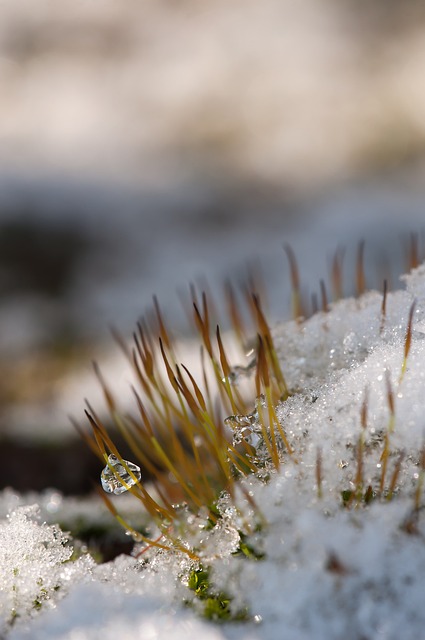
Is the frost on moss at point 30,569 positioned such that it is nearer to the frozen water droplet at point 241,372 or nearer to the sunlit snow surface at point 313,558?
the sunlit snow surface at point 313,558

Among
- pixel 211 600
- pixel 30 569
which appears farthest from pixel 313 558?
pixel 30 569

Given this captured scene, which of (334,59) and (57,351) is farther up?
(334,59)

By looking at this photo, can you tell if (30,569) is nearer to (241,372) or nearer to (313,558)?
(313,558)

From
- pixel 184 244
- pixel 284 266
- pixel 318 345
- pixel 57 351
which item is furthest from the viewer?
pixel 184 244

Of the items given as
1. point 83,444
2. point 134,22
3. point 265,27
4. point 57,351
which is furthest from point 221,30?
point 83,444

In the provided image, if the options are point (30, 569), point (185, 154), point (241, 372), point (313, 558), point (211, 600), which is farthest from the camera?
point (185, 154)

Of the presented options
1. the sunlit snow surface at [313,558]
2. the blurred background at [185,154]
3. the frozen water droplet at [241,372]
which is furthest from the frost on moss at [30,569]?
the blurred background at [185,154]

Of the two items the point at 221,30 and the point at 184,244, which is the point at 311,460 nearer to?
the point at 184,244
